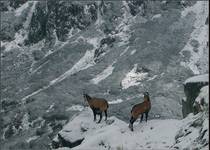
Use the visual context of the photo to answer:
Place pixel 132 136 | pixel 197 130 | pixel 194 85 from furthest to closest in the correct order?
pixel 194 85 < pixel 132 136 < pixel 197 130

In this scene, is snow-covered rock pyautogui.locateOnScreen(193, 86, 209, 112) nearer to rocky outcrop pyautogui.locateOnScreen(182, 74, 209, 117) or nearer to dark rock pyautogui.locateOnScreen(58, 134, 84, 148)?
rocky outcrop pyautogui.locateOnScreen(182, 74, 209, 117)

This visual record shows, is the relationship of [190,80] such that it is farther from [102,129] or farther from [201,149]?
[201,149]

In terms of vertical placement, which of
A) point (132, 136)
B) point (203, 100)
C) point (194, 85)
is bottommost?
point (132, 136)

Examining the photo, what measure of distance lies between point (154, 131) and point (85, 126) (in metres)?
6.18

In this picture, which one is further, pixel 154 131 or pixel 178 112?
pixel 178 112

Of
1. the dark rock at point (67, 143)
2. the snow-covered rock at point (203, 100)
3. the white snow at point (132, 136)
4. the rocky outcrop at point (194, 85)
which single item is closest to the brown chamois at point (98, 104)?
the white snow at point (132, 136)

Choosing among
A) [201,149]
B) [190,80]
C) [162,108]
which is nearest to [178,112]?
[162,108]

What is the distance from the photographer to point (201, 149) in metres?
22.6

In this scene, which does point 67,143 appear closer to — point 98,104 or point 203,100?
point 98,104

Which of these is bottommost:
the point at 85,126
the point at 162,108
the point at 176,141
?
the point at 162,108

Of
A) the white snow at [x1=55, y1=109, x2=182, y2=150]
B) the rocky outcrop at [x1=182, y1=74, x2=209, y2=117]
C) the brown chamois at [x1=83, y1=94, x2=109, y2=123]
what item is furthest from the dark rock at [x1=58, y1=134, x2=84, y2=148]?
the rocky outcrop at [x1=182, y1=74, x2=209, y2=117]

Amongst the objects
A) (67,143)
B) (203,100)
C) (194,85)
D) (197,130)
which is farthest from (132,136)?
(194,85)

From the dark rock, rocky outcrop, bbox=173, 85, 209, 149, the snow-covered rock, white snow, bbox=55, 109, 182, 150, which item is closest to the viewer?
rocky outcrop, bbox=173, 85, 209, 149

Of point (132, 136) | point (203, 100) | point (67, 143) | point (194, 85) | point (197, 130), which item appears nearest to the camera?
point (197, 130)
